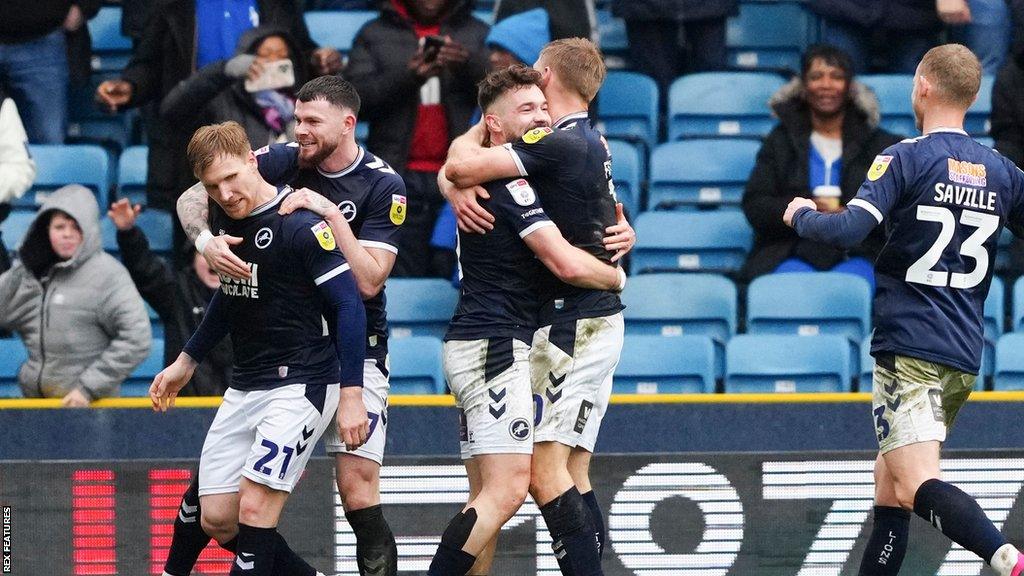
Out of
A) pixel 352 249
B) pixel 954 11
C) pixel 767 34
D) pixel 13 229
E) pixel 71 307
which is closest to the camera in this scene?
pixel 352 249

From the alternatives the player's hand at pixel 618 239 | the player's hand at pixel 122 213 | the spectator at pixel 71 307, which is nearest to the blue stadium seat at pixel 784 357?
the player's hand at pixel 618 239

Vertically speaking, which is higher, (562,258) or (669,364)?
(562,258)

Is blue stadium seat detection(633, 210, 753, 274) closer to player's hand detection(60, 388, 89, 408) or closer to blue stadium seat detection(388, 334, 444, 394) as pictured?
blue stadium seat detection(388, 334, 444, 394)

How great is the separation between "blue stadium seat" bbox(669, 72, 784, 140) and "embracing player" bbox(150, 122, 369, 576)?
4.56 m

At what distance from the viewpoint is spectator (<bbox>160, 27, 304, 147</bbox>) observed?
Answer: 907 centimetres

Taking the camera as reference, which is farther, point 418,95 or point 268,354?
point 418,95

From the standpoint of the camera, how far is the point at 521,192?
6.07m

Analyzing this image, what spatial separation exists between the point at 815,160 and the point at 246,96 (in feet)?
10.2

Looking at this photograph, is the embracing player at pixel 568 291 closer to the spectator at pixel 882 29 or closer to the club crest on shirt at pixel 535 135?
the club crest on shirt at pixel 535 135

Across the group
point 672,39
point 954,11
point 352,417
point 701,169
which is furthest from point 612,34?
point 352,417

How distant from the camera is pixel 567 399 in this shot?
615 centimetres

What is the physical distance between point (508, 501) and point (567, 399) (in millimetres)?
438

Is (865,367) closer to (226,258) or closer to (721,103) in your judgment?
(721,103)

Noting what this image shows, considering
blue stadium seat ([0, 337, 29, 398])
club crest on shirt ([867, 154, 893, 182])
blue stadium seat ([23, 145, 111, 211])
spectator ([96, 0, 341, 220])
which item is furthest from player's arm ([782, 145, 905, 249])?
blue stadium seat ([23, 145, 111, 211])
